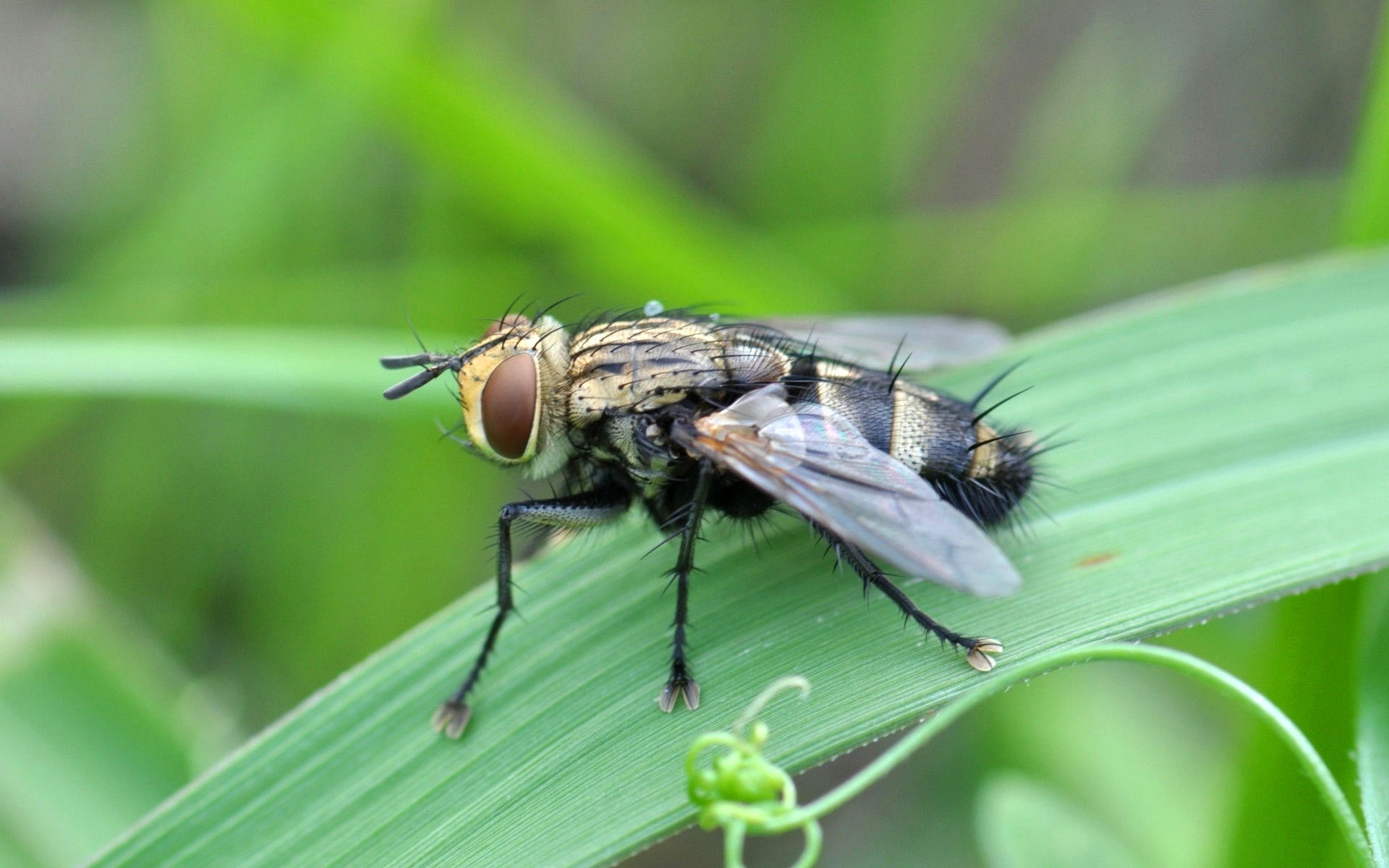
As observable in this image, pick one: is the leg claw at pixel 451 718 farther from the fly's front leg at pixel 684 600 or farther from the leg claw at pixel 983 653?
the leg claw at pixel 983 653

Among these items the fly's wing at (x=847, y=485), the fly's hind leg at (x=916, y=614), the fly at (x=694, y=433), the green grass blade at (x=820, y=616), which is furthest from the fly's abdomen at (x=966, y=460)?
the fly's hind leg at (x=916, y=614)

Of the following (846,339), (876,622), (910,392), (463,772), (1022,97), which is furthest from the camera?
(1022,97)

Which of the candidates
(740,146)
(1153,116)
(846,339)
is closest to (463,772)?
(846,339)

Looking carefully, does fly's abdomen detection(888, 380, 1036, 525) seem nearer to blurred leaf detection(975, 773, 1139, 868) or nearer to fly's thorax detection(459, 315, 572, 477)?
blurred leaf detection(975, 773, 1139, 868)

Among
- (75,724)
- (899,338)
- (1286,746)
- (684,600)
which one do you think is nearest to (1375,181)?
(899,338)

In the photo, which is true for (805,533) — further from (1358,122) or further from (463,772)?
(1358,122)

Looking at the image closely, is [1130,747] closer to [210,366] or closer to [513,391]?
[513,391]

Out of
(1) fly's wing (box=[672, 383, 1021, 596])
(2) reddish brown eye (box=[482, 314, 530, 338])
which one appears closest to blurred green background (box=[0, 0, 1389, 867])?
(2) reddish brown eye (box=[482, 314, 530, 338])
